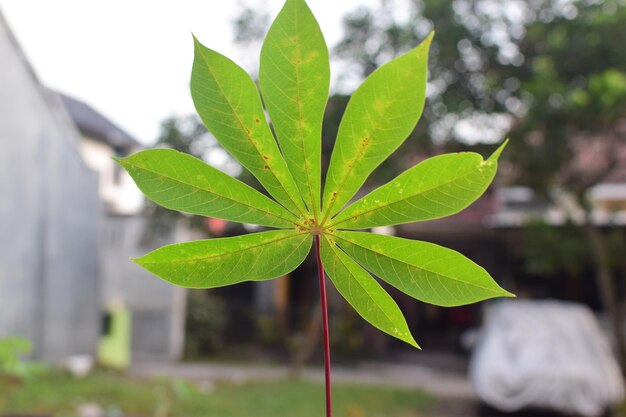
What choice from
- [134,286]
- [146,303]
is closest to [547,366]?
[146,303]

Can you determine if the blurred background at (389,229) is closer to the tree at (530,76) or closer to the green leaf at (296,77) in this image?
the tree at (530,76)

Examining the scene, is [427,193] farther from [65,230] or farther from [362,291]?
[65,230]

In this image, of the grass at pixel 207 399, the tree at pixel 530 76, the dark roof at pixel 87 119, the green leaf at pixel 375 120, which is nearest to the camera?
the green leaf at pixel 375 120

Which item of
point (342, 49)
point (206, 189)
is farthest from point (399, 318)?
point (342, 49)

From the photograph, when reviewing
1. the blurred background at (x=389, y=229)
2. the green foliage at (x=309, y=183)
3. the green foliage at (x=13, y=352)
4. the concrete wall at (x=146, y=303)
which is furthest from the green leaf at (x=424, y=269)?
the concrete wall at (x=146, y=303)

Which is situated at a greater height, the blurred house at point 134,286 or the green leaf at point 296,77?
the blurred house at point 134,286

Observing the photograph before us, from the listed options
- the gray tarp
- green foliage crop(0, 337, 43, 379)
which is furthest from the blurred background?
green foliage crop(0, 337, 43, 379)

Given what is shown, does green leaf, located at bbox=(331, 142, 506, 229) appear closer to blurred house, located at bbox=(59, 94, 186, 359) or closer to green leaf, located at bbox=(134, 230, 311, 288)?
green leaf, located at bbox=(134, 230, 311, 288)
